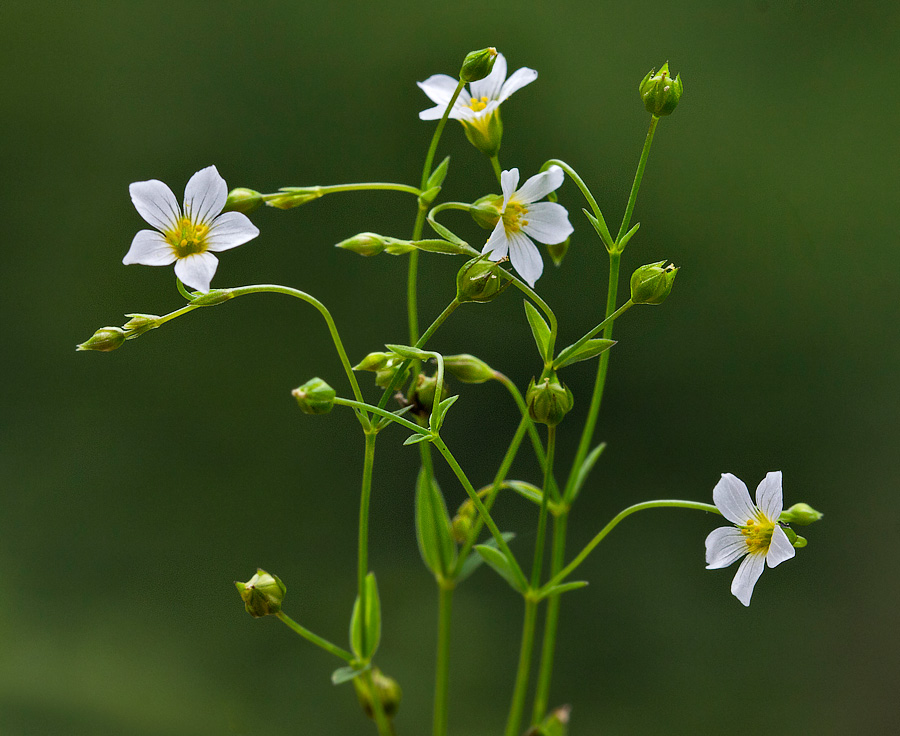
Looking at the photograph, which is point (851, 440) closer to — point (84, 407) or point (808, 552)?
point (808, 552)

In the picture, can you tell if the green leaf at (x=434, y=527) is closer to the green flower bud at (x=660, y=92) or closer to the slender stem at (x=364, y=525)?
the slender stem at (x=364, y=525)

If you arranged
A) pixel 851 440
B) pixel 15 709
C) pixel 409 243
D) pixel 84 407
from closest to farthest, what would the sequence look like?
1. pixel 409 243
2. pixel 15 709
3. pixel 84 407
4. pixel 851 440

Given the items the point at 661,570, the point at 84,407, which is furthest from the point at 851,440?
the point at 84,407

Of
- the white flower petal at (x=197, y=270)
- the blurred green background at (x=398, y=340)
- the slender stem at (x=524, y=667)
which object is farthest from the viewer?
the blurred green background at (x=398, y=340)

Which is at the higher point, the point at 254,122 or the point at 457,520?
the point at 254,122

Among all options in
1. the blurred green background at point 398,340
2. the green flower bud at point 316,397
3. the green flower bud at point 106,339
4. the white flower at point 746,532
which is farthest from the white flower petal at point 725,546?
the blurred green background at point 398,340

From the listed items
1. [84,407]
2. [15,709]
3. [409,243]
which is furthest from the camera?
[84,407]
